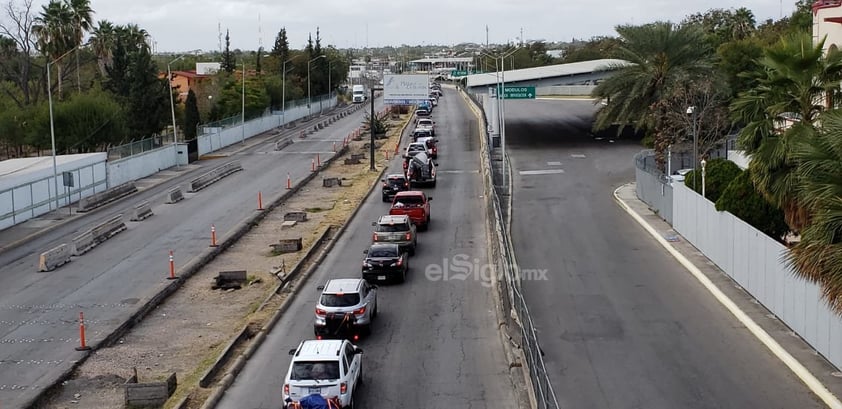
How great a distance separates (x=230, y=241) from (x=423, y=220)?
808cm

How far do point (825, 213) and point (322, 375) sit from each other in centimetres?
961

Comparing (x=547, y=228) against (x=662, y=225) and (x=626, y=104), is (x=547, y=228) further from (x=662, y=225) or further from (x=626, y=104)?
(x=626, y=104)

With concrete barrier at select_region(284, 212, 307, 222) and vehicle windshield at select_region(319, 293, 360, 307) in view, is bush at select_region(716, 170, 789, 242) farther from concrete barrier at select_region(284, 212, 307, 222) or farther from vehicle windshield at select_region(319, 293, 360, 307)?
concrete barrier at select_region(284, 212, 307, 222)

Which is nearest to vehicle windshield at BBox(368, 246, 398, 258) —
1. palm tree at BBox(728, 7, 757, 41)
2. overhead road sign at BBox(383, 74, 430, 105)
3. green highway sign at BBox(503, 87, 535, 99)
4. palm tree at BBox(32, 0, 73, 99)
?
green highway sign at BBox(503, 87, 535, 99)

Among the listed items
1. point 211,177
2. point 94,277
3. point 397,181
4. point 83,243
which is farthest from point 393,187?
point 94,277

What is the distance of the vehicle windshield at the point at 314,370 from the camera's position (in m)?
18.4

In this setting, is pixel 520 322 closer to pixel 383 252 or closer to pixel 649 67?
pixel 383 252

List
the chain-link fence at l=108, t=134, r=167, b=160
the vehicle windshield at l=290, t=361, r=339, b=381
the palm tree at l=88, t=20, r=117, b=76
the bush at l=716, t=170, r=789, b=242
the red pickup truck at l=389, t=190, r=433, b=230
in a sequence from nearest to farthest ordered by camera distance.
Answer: the vehicle windshield at l=290, t=361, r=339, b=381 < the bush at l=716, t=170, r=789, b=242 < the red pickup truck at l=389, t=190, r=433, b=230 < the chain-link fence at l=108, t=134, r=167, b=160 < the palm tree at l=88, t=20, r=117, b=76

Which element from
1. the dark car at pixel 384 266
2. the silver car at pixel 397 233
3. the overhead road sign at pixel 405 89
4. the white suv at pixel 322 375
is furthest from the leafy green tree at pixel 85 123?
the white suv at pixel 322 375

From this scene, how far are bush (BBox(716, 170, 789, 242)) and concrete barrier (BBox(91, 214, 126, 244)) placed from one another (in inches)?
972

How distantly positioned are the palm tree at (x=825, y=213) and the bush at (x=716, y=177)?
61.1 feet

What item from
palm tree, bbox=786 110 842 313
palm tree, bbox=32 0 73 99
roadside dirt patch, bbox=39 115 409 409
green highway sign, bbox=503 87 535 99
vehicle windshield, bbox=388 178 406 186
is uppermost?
palm tree, bbox=32 0 73 99

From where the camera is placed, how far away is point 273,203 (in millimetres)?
48438

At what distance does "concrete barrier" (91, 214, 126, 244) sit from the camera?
3866 centimetres
